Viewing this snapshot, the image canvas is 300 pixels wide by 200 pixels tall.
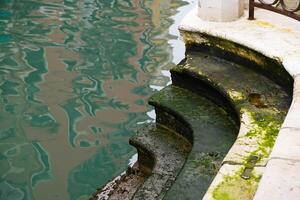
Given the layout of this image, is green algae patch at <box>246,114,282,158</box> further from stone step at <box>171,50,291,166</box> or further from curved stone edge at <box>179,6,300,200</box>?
curved stone edge at <box>179,6,300,200</box>

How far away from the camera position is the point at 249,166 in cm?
221

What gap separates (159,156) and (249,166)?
1.26 metres

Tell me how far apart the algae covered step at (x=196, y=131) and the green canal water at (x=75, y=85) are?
1.23 m

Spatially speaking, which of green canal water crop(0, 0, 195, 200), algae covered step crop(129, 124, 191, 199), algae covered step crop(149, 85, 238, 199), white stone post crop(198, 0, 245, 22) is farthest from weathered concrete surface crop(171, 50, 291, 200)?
green canal water crop(0, 0, 195, 200)

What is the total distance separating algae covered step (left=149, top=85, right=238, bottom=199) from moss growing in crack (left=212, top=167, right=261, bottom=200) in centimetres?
45

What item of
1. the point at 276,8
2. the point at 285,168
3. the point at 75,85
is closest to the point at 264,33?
the point at 276,8

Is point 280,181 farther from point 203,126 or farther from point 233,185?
point 203,126

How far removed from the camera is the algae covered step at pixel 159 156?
3.14 metres

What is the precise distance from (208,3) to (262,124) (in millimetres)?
1139

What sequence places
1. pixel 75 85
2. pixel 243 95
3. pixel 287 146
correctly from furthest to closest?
pixel 75 85 < pixel 243 95 < pixel 287 146

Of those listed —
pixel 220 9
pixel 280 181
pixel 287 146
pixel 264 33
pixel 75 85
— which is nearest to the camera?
pixel 280 181

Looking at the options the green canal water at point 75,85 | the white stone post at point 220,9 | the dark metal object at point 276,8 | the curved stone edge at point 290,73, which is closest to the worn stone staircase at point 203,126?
the curved stone edge at point 290,73

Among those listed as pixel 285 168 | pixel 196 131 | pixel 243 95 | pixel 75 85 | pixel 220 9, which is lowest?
pixel 75 85

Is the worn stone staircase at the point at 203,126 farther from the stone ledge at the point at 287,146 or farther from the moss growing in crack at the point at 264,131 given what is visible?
the stone ledge at the point at 287,146
